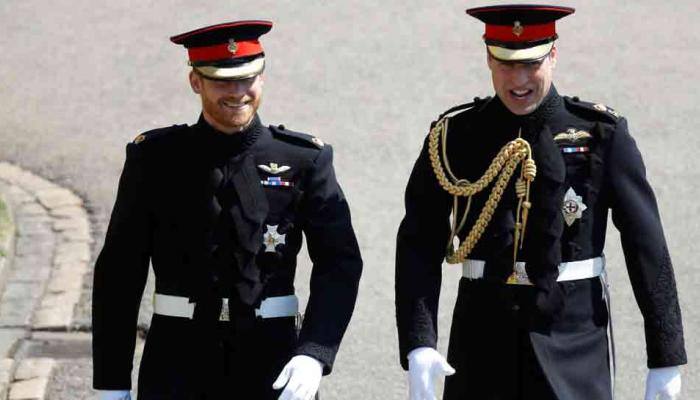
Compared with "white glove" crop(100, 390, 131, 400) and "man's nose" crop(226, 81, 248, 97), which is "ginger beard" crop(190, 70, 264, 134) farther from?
"white glove" crop(100, 390, 131, 400)

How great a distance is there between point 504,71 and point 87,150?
20.6 ft

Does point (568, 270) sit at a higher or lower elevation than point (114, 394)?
higher

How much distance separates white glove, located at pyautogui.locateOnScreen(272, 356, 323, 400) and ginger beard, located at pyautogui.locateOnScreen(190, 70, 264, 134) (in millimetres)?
781

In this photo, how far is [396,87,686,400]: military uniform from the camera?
4.98 m

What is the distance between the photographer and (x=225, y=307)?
4977 millimetres

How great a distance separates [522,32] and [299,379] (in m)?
1.28

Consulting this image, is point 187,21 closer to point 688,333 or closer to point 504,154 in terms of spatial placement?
point 688,333

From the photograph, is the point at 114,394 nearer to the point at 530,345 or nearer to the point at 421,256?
the point at 421,256

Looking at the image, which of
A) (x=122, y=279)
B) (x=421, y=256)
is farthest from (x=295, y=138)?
(x=122, y=279)

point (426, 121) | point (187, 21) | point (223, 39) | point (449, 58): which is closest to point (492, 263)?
point (223, 39)

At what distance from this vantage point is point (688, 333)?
26.2 feet

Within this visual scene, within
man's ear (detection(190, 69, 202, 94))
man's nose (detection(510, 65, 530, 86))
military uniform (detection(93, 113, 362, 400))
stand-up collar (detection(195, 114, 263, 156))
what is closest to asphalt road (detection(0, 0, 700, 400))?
military uniform (detection(93, 113, 362, 400))

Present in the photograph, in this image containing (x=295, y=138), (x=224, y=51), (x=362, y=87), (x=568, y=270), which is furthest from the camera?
(x=362, y=87)

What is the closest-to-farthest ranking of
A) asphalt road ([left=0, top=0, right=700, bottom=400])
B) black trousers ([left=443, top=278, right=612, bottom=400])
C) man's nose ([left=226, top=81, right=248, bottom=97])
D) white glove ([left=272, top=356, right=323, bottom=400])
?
white glove ([left=272, top=356, right=323, bottom=400]) < man's nose ([left=226, top=81, right=248, bottom=97]) < black trousers ([left=443, top=278, right=612, bottom=400]) < asphalt road ([left=0, top=0, right=700, bottom=400])
